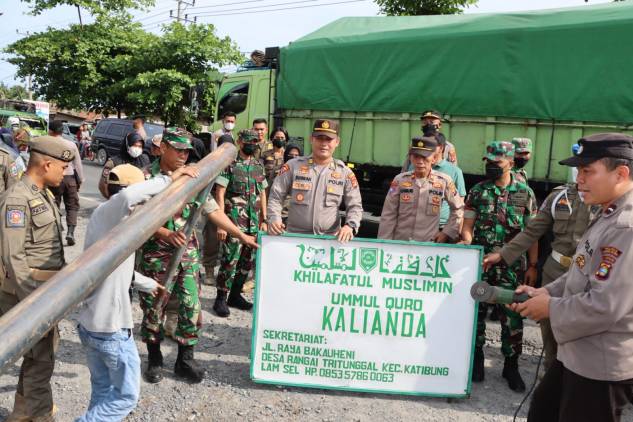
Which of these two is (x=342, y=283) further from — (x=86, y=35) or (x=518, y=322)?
(x=86, y=35)

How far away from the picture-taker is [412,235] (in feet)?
13.7

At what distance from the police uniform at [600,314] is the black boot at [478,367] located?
1.84 metres

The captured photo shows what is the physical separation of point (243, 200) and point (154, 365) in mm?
2099

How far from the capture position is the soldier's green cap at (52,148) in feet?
9.17

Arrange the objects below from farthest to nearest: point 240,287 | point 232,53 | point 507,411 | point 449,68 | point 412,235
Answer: point 232,53 → point 449,68 → point 240,287 → point 412,235 → point 507,411

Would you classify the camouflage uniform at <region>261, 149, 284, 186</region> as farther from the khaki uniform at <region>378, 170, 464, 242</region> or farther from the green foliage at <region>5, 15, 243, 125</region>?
the green foliage at <region>5, 15, 243, 125</region>

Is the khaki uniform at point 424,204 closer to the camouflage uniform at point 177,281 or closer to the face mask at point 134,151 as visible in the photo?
the camouflage uniform at point 177,281

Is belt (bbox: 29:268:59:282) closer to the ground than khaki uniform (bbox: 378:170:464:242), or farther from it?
closer to the ground

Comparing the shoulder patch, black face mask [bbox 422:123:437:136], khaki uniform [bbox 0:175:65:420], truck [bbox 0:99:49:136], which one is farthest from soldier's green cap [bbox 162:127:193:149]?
truck [bbox 0:99:49:136]

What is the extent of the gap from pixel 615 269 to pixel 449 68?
5.42 metres

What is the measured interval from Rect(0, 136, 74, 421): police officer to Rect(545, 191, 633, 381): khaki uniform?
246cm

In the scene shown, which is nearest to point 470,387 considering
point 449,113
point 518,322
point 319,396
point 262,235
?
point 518,322

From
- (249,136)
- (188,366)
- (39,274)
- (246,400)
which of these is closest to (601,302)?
(246,400)

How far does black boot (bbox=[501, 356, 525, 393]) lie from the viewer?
12.6ft
